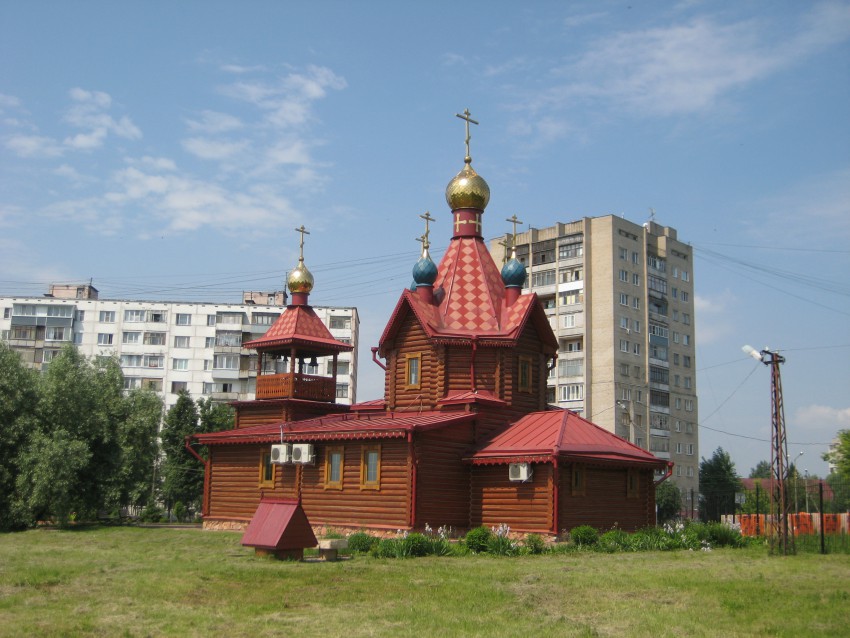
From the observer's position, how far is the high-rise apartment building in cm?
6806

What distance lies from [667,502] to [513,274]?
36135mm

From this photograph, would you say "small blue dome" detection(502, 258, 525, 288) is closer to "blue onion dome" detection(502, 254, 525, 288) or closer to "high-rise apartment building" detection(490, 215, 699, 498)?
"blue onion dome" detection(502, 254, 525, 288)

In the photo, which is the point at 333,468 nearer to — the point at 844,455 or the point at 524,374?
the point at 524,374

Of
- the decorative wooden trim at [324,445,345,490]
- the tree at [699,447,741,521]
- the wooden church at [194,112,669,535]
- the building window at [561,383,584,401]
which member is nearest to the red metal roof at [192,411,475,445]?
the wooden church at [194,112,669,535]

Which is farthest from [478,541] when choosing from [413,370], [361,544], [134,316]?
[134,316]

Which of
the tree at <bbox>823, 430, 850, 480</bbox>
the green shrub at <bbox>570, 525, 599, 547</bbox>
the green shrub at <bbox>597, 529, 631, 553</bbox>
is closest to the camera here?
the green shrub at <bbox>597, 529, 631, 553</bbox>

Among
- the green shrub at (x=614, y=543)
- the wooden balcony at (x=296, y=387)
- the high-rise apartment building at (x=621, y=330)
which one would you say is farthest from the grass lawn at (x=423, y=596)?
the high-rise apartment building at (x=621, y=330)

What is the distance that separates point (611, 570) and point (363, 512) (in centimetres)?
979

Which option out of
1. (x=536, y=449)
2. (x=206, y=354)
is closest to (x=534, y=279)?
(x=206, y=354)

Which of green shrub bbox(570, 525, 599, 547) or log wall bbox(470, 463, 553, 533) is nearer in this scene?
green shrub bbox(570, 525, 599, 547)

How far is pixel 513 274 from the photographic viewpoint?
96.8 feet

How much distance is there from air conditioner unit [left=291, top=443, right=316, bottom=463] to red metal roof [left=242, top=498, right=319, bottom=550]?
7689 millimetres

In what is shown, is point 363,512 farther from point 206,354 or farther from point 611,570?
point 206,354

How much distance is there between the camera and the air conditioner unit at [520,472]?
2394 cm
